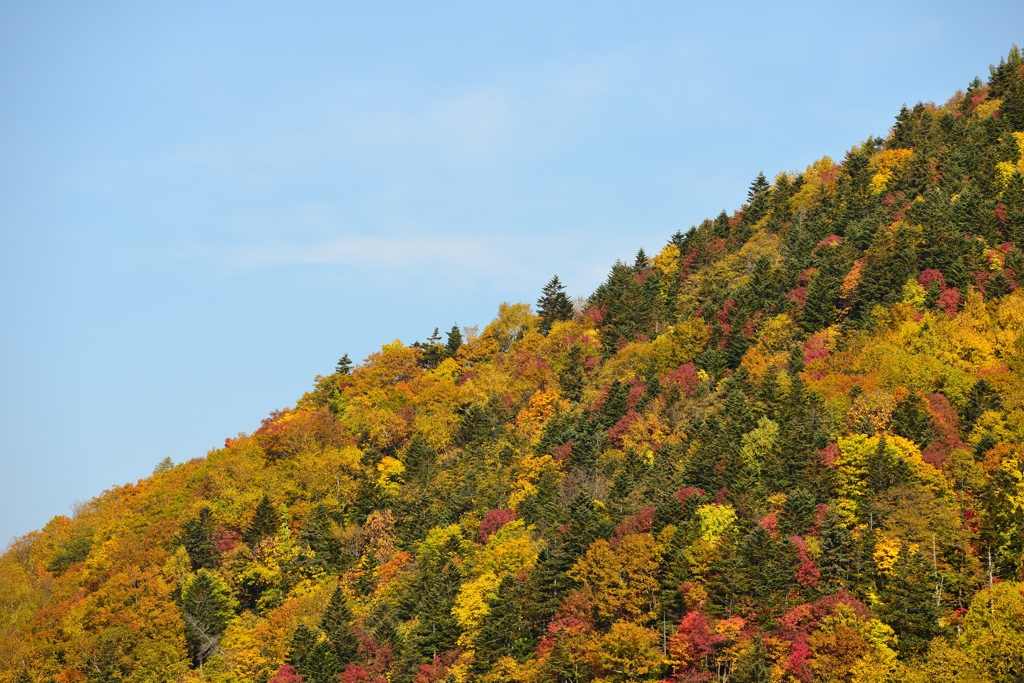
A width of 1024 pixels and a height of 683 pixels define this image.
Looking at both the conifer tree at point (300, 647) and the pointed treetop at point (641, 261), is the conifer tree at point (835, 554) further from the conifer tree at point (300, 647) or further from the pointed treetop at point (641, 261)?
the pointed treetop at point (641, 261)

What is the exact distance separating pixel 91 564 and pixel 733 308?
7134 centimetres

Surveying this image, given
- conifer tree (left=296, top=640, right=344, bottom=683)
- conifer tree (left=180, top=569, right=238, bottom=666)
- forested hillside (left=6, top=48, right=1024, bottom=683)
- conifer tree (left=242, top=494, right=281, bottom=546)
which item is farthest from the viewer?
conifer tree (left=242, top=494, right=281, bottom=546)

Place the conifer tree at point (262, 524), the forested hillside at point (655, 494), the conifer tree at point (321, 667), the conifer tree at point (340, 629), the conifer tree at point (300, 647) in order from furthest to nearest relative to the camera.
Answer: the conifer tree at point (262, 524), the conifer tree at point (300, 647), the conifer tree at point (340, 629), the conifer tree at point (321, 667), the forested hillside at point (655, 494)

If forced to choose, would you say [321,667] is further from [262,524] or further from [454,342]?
[454,342]

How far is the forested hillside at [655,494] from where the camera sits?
237 feet

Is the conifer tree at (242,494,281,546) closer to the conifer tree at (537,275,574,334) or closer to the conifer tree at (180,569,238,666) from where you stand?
the conifer tree at (180,569,238,666)

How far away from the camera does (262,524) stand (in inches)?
4291

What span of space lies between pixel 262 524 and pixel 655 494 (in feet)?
135

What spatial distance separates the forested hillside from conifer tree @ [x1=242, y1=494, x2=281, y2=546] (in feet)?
0.95

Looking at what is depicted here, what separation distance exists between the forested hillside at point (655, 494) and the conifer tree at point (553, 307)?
0.48 metres

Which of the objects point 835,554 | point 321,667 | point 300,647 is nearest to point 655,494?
point 835,554

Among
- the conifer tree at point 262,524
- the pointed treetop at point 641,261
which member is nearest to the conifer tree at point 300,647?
the conifer tree at point 262,524

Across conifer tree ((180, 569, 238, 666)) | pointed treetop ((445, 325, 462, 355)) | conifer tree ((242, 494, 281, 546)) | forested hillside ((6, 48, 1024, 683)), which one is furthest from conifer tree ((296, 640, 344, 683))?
pointed treetop ((445, 325, 462, 355))

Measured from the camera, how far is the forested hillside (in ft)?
237
